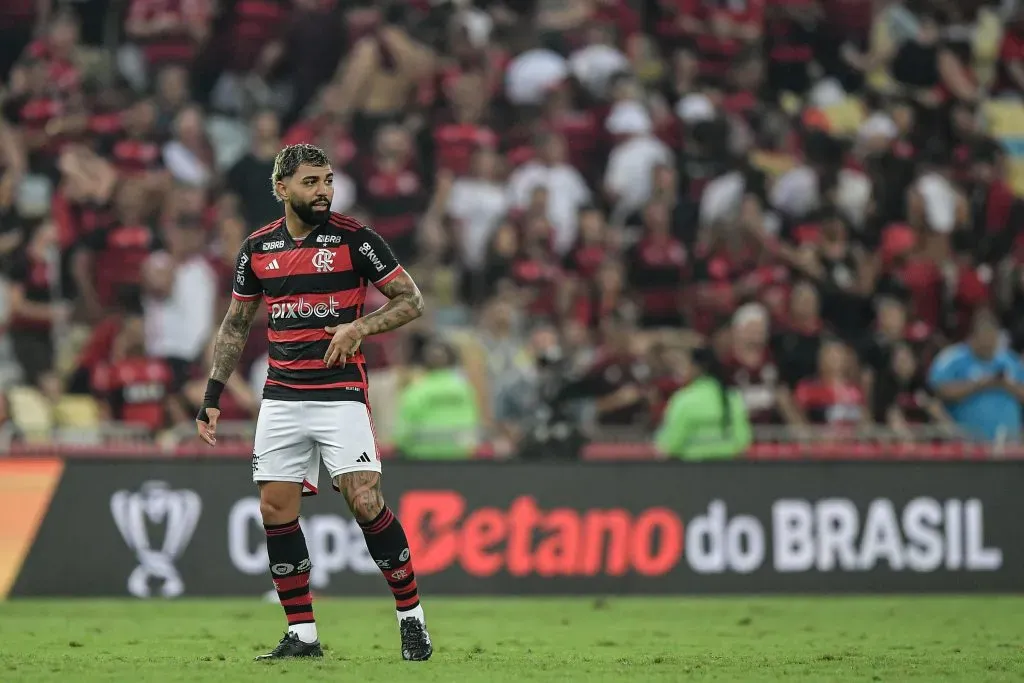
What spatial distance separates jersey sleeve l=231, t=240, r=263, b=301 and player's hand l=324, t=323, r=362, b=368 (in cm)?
61

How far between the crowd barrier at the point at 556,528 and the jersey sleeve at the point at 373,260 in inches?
219

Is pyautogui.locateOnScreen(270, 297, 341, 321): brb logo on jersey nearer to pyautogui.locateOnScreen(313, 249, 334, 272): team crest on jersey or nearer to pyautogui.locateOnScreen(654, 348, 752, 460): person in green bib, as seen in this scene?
pyautogui.locateOnScreen(313, 249, 334, 272): team crest on jersey

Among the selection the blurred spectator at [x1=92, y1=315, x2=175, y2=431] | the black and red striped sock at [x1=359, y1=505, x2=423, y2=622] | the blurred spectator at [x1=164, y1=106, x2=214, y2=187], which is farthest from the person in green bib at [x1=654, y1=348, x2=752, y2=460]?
the black and red striped sock at [x1=359, y1=505, x2=423, y2=622]

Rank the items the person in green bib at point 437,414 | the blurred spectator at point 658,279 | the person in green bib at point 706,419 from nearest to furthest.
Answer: the person in green bib at point 706,419 < the person in green bib at point 437,414 < the blurred spectator at point 658,279

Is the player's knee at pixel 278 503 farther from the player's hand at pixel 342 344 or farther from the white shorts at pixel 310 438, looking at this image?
the player's hand at pixel 342 344

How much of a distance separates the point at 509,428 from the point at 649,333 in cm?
234

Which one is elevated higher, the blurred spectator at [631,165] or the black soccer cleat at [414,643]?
the blurred spectator at [631,165]

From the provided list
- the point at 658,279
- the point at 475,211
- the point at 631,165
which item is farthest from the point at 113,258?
the point at 631,165

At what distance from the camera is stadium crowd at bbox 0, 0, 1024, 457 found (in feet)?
53.2

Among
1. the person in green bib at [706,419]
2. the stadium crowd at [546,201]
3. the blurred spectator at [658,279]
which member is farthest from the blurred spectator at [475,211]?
the person in green bib at [706,419]

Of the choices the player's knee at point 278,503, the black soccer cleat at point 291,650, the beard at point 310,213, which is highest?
the beard at point 310,213

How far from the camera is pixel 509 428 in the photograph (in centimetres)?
1579

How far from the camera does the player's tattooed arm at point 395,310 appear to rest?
8.86 metres

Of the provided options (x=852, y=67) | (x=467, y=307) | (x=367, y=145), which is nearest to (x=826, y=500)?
(x=467, y=307)
